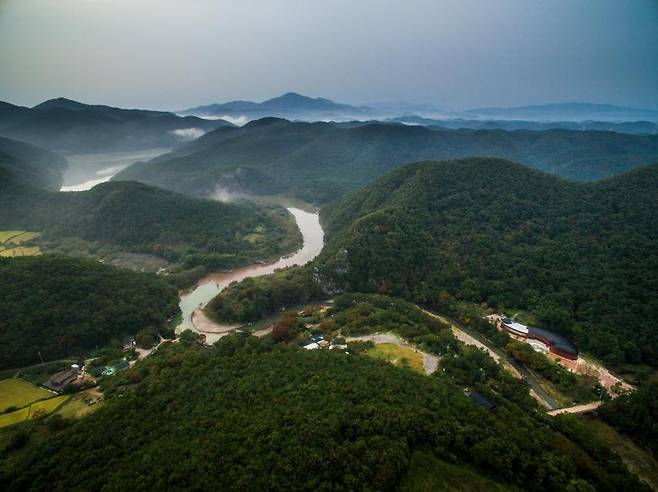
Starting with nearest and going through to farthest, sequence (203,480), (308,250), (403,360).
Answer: (203,480)
(403,360)
(308,250)

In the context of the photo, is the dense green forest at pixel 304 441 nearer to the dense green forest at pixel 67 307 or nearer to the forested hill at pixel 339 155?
the dense green forest at pixel 67 307

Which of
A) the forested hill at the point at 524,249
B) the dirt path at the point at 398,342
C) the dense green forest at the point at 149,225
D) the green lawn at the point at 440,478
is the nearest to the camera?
the green lawn at the point at 440,478

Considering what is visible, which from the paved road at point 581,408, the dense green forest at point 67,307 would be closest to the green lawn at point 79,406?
the dense green forest at point 67,307

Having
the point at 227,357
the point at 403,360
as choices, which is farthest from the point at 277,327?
the point at 403,360

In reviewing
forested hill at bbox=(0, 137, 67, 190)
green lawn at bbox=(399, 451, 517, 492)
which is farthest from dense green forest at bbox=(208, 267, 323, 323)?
forested hill at bbox=(0, 137, 67, 190)

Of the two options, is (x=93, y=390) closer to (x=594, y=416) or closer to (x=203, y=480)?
(x=203, y=480)
